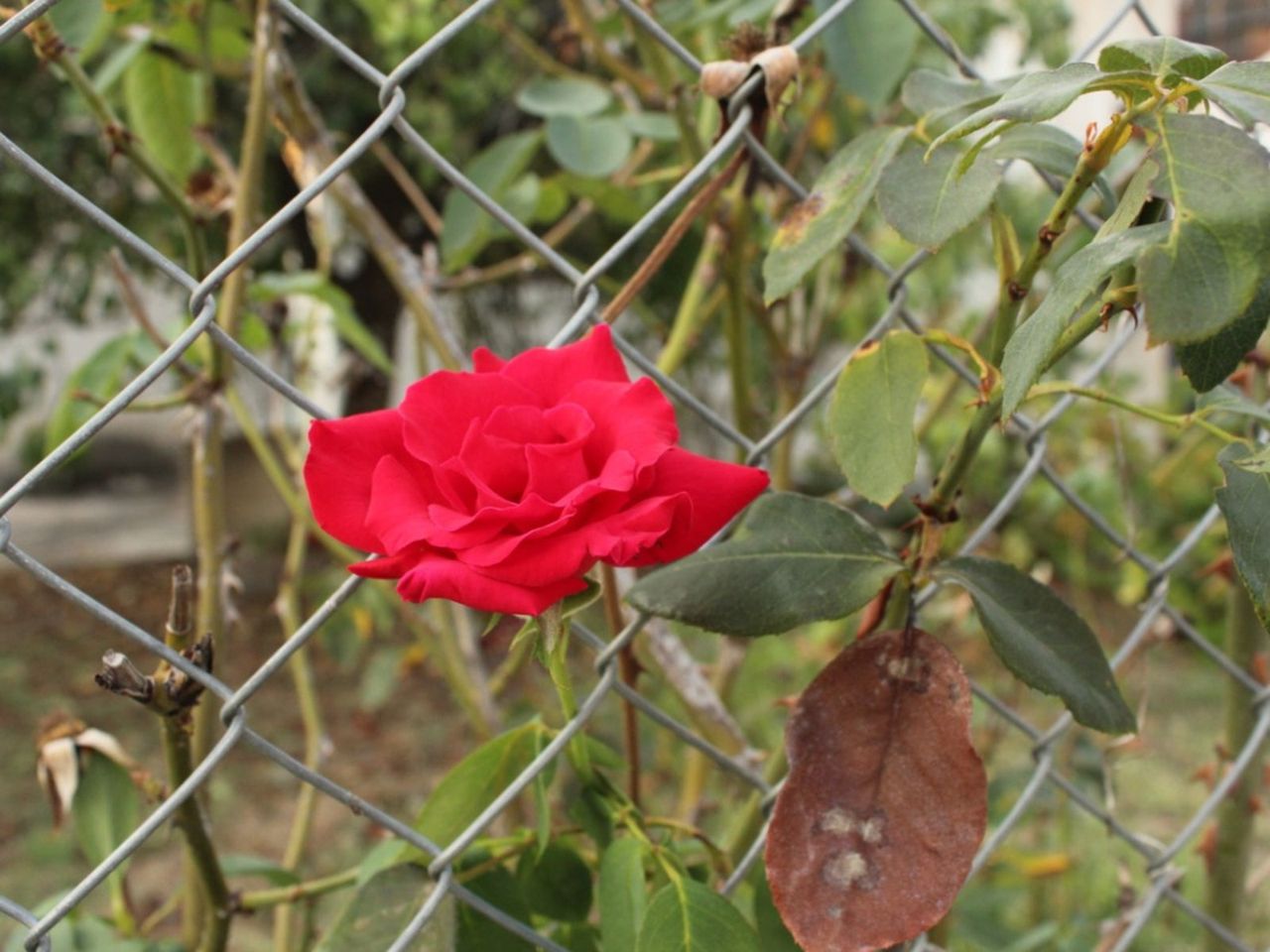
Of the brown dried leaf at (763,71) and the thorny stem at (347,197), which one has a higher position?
the brown dried leaf at (763,71)

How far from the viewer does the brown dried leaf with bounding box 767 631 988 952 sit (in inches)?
19.9

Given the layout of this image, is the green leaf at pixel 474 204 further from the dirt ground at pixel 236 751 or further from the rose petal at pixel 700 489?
the dirt ground at pixel 236 751

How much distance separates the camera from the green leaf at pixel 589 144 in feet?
3.22

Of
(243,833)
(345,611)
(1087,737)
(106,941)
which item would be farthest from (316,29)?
(243,833)

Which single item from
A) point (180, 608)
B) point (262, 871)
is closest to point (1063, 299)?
point (180, 608)

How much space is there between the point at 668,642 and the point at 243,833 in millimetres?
1945

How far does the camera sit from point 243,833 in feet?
8.25

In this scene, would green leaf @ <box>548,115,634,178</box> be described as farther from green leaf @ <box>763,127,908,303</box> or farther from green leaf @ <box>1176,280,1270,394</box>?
green leaf @ <box>1176,280,1270,394</box>

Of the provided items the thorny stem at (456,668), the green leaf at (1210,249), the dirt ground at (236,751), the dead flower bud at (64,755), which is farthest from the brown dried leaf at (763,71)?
the dirt ground at (236,751)

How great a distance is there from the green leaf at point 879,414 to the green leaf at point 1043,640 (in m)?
0.06

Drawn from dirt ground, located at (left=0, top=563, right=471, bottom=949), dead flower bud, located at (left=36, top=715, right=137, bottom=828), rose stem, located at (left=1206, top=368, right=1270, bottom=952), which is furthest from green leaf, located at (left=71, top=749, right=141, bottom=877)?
dirt ground, located at (left=0, top=563, right=471, bottom=949)

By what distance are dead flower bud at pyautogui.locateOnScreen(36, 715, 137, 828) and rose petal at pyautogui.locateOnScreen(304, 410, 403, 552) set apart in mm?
279

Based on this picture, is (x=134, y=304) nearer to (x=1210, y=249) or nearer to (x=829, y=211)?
(x=829, y=211)

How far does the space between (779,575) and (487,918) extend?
0.22 metres
